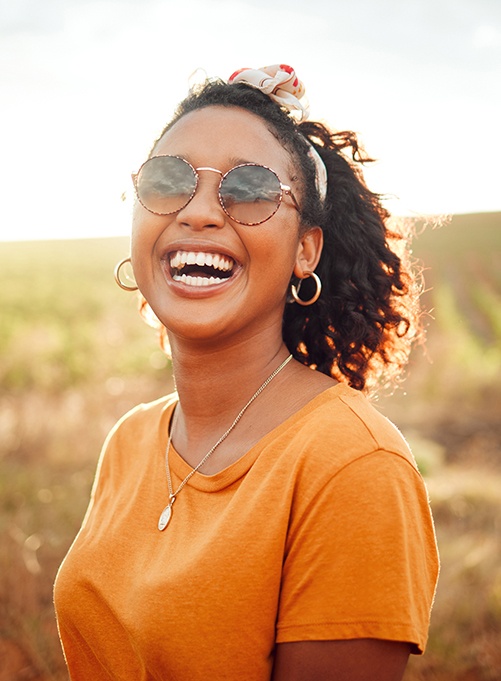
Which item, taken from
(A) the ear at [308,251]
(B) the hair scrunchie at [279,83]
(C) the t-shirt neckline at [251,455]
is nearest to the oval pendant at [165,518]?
(C) the t-shirt neckline at [251,455]

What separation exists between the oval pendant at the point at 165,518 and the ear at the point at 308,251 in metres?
0.86

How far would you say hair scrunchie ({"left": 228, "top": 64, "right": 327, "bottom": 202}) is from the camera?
91.4 inches

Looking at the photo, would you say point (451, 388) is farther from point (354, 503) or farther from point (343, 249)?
A: point (354, 503)

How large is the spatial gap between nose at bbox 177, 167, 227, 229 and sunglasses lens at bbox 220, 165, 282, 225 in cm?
3

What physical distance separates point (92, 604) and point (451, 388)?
421 inches

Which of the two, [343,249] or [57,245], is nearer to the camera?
[343,249]

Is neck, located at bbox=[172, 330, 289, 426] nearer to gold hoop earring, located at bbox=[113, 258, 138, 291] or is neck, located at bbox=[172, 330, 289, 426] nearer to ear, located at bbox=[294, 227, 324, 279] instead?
ear, located at bbox=[294, 227, 324, 279]

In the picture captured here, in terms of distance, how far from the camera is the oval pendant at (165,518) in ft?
6.47

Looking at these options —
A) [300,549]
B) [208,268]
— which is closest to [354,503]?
[300,549]

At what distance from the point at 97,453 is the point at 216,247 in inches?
225

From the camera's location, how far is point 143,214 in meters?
2.21

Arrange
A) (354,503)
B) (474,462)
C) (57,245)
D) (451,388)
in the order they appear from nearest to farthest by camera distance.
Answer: (354,503) < (474,462) < (451,388) < (57,245)

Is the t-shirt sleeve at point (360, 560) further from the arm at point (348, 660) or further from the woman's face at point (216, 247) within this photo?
the woman's face at point (216, 247)

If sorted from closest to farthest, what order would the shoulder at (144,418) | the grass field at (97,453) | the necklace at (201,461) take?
the necklace at (201,461) < the shoulder at (144,418) < the grass field at (97,453)
